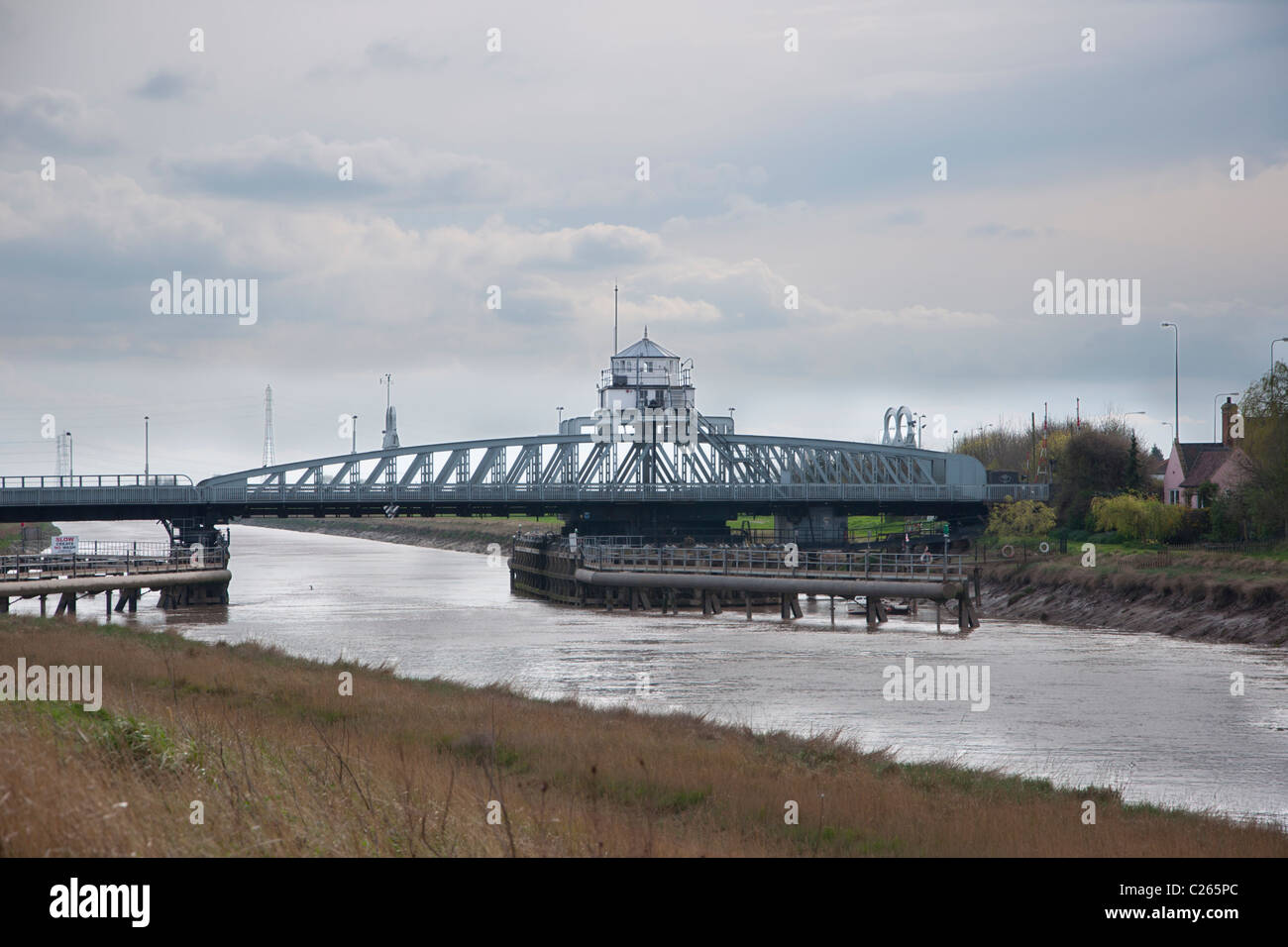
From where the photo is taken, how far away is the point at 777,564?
64625mm

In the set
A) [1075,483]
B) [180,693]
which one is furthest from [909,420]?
[180,693]

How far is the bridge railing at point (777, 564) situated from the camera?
5841 centimetres

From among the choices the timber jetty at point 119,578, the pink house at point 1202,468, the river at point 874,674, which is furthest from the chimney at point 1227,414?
the timber jetty at point 119,578

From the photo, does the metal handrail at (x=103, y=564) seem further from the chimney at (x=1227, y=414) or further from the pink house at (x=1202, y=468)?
the chimney at (x=1227, y=414)

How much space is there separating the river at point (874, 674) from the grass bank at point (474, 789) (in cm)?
470

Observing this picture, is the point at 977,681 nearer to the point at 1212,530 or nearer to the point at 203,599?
the point at 1212,530

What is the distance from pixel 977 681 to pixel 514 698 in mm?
15282

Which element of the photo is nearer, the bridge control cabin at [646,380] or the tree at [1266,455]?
the tree at [1266,455]

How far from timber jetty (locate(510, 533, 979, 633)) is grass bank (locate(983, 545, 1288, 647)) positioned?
3.72 meters

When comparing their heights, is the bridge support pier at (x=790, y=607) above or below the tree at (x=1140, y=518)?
below

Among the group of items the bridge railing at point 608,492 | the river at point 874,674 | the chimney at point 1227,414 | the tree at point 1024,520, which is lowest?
the river at point 874,674

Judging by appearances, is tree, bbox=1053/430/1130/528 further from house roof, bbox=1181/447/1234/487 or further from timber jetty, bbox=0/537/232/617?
timber jetty, bbox=0/537/232/617

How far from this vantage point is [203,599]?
6894 cm

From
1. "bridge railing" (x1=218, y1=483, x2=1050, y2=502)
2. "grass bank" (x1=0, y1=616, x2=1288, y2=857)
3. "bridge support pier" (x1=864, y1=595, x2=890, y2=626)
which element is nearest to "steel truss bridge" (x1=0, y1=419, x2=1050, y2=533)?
"bridge railing" (x1=218, y1=483, x2=1050, y2=502)
